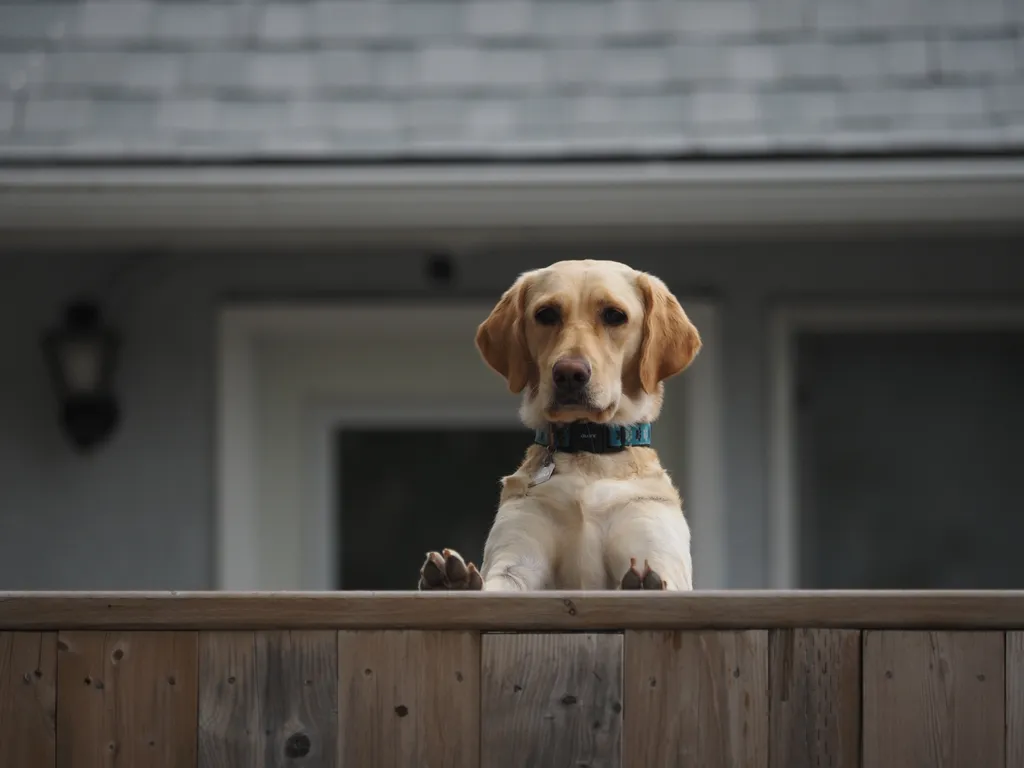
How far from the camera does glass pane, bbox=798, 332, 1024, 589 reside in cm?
521

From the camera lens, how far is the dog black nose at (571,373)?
7.33 feet

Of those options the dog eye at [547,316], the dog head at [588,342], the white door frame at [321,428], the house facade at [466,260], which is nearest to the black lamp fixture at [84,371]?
the house facade at [466,260]

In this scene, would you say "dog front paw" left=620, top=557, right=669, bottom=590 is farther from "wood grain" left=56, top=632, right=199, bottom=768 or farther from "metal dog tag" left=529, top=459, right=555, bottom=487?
"wood grain" left=56, top=632, right=199, bottom=768

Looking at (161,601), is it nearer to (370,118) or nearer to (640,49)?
(370,118)

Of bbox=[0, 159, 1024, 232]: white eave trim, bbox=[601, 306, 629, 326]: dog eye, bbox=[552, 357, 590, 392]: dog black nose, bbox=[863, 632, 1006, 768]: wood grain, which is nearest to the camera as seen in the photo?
bbox=[863, 632, 1006, 768]: wood grain

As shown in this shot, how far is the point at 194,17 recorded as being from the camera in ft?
16.9

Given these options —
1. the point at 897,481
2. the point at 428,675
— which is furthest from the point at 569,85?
the point at 428,675

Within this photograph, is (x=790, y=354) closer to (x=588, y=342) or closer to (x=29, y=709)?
(x=588, y=342)

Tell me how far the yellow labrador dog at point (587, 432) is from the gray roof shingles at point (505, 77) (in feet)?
7.45

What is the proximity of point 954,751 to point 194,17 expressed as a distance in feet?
13.2

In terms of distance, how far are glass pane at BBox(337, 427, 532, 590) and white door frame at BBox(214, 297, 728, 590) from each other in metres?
0.06

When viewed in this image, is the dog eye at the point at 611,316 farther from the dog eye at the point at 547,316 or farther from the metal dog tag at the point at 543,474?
the metal dog tag at the point at 543,474

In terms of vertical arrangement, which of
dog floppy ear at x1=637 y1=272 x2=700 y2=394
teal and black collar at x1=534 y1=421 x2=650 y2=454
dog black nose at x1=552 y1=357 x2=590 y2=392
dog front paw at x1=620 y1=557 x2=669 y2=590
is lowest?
dog front paw at x1=620 y1=557 x2=669 y2=590

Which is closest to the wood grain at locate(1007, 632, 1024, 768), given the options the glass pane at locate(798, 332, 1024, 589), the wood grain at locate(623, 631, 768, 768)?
the wood grain at locate(623, 631, 768, 768)
